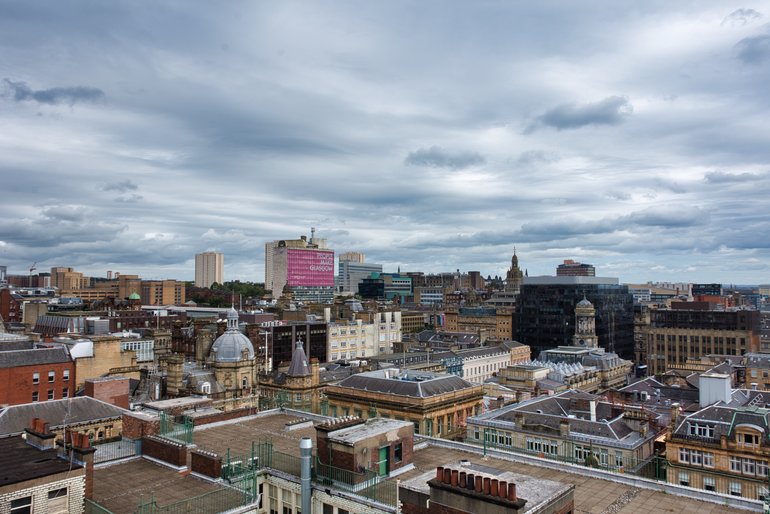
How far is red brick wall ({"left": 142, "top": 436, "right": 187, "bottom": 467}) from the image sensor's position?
29413 millimetres

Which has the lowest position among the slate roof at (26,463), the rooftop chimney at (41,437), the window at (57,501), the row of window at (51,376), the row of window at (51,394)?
Result: the row of window at (51,394)

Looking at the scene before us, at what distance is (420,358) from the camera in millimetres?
105312

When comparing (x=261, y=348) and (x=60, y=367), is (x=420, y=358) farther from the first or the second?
(x=60, y=367)

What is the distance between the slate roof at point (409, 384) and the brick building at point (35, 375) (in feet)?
101

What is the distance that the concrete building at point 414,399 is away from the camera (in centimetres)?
6159

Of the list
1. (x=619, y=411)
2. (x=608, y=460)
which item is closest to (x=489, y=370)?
(x=619, y=411)

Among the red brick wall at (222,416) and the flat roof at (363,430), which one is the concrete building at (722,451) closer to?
the flat roof at (363,430)

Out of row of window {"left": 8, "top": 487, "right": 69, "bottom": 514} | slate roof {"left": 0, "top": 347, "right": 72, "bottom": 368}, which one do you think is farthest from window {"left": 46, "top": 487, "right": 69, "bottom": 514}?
slate roof {"left": 0, "top": 347, "right": 72, "bottom": 368}

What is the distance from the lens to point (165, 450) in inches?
1190

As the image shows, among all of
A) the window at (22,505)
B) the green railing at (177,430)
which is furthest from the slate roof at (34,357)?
the window at (22,505)

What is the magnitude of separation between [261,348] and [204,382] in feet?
134

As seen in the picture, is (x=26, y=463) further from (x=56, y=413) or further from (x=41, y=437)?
(x=56, y=413)

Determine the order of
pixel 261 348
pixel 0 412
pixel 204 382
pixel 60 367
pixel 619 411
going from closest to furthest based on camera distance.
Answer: pixel 0 412
pixel 619 411
pixel 60 367
pixel 204 382
pixel 261 348

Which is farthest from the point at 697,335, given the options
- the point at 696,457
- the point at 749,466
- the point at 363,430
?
the point at 363,430
